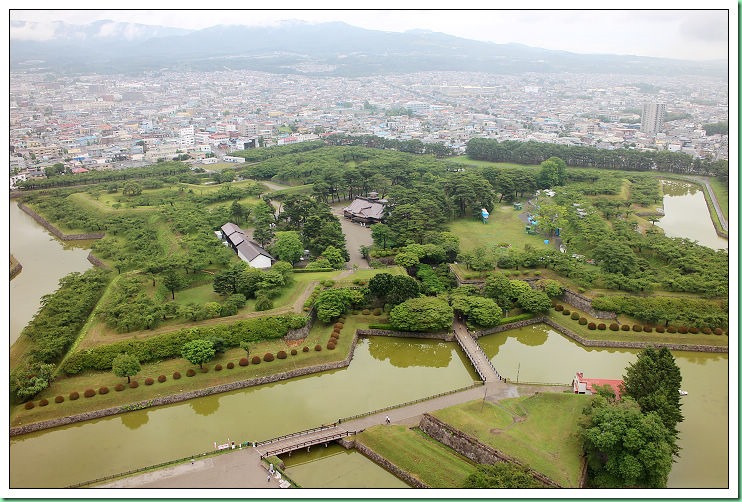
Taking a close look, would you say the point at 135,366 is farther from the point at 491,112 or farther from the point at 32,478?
the point at 491,112

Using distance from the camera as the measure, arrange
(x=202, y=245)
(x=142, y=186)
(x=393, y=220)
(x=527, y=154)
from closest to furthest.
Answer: (x=202, y=245), (x=393, y=220), (x=142, y=186), (x=527, y=154)

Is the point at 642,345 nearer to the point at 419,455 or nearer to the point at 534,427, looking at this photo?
the point at 534,427

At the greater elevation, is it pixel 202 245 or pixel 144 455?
pixel 202 245

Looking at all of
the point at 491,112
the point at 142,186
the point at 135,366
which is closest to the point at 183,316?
the point at 135,366

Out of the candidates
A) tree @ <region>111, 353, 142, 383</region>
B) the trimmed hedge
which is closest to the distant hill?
the trimmed hedge

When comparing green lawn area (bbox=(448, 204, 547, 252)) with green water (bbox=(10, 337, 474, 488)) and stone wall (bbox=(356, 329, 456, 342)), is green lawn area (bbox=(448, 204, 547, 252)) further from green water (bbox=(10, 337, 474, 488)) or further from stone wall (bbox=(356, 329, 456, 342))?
green water (bbox=(10, 337, 474, 488))
